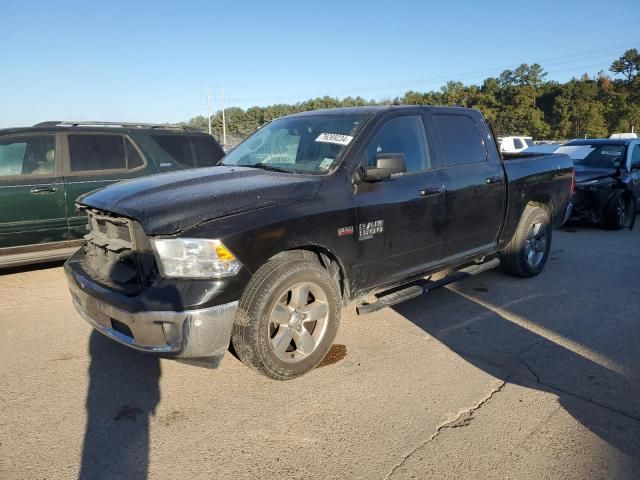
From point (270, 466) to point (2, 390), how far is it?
2.02m

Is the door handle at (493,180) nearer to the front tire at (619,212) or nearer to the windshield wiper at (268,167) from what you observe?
the windshield wiper at (268,167)

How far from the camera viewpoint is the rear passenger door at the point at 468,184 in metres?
4.43

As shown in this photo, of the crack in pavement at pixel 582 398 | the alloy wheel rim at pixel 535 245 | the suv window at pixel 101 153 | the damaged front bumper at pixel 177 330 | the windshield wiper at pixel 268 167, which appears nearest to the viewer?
the damaged front bumper at pixel 177 330

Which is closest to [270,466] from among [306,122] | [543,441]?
[543,441]

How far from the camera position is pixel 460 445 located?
8.64 ft

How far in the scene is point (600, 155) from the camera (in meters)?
9.90

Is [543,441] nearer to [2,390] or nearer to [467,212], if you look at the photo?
[467,212]

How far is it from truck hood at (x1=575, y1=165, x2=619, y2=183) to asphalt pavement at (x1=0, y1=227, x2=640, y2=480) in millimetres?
5100

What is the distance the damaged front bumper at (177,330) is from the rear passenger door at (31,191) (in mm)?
3050

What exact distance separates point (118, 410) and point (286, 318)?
118 cm

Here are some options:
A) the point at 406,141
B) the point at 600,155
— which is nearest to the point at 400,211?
the point at 406,141

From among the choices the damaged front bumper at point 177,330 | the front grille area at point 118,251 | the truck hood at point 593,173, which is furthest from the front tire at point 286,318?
the truck hood at point 593,173

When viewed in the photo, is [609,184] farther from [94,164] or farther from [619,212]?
[94,164]

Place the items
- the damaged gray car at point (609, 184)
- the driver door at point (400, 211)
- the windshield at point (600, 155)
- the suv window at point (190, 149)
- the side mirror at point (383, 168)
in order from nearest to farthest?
the side mirror at point (383, 168)
the driver door at point (400, 211)
the suv window at point (190, 149)
the damaged gray car at point (609, 184)
the windshield at point (600, 155)
